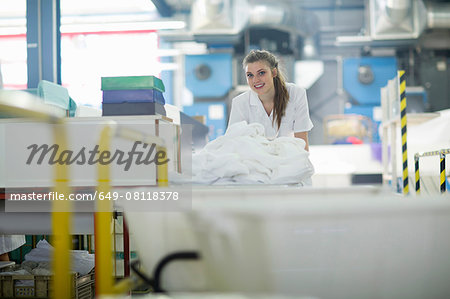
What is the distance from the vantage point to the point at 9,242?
2.95 meters

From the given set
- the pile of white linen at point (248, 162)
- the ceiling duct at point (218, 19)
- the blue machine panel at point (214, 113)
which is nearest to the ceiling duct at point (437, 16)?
the ceiling duct at point (218, 19)

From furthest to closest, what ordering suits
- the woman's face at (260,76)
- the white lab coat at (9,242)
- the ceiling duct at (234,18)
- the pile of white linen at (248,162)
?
1. the ceiling duct at (234,18)
2. the white lab coat at (9,242)
3. the woman's face at (260,76)
4. the pile of white linen at (248,162)

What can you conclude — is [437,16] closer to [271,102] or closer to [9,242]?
[271,102]

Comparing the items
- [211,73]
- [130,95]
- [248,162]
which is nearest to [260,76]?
[130,95]

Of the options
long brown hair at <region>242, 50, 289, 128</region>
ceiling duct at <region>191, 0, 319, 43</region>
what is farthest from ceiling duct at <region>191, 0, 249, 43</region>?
long brown hair at <region>242, 50, 289, 128</region>

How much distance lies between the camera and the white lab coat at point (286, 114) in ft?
9.05

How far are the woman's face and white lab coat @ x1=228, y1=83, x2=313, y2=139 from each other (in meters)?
0.09

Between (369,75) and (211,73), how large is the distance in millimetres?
2733

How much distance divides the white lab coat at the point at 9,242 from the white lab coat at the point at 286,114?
1560 millimetres

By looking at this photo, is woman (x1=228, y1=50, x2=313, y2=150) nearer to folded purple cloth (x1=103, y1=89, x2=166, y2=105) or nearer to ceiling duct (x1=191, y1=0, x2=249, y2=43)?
folded purple cloth (x1=103, y1=89, x2=166, y2=105)

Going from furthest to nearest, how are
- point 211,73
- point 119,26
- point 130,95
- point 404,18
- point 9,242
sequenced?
point 211,73 → point 404,18 → point 119,26 → point 9,242 → point 130,95

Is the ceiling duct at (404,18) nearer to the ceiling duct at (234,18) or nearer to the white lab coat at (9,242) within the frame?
the ceiling duct at (234,18)

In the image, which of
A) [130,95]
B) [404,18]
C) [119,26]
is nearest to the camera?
[130,95]

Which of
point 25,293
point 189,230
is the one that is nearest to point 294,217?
point 189,230
